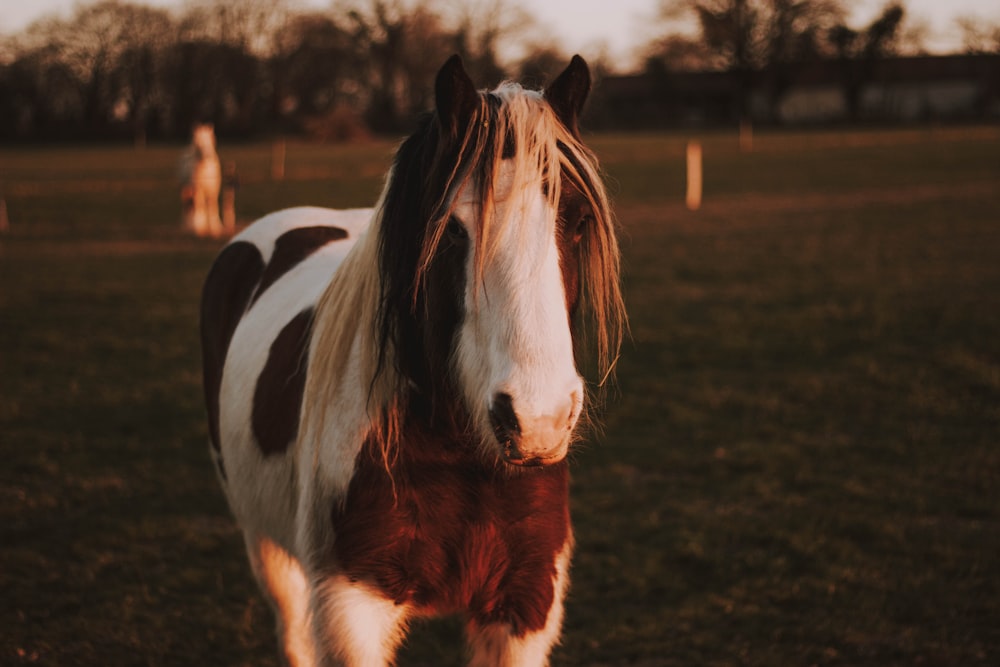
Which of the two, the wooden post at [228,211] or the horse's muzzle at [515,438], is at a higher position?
the wooden post at [228,211]

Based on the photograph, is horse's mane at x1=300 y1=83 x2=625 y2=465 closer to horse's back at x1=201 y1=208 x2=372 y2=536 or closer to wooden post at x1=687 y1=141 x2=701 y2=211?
horse's back at x1=201 y1=208 x2=372 y2=536

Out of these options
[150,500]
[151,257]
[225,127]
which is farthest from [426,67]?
[150,500]

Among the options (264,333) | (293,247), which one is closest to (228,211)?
(293,247)

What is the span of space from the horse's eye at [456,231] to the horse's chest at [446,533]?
58 centimetres

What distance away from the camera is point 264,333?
2.79m

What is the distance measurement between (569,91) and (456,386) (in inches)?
29.3

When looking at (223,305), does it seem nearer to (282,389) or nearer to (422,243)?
(282,389)

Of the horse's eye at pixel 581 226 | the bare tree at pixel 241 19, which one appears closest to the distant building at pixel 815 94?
the bare tree at pixel 241 19

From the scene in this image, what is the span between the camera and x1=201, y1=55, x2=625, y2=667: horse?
1660 millimetres

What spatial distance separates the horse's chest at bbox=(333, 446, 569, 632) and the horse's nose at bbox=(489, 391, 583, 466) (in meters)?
0.40

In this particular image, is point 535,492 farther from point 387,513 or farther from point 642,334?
point 642,334

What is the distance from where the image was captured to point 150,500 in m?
4.69

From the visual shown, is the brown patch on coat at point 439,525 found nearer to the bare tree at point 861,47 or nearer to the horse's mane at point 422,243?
the horse's mane at point 422,243

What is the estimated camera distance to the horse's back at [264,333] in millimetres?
2443
